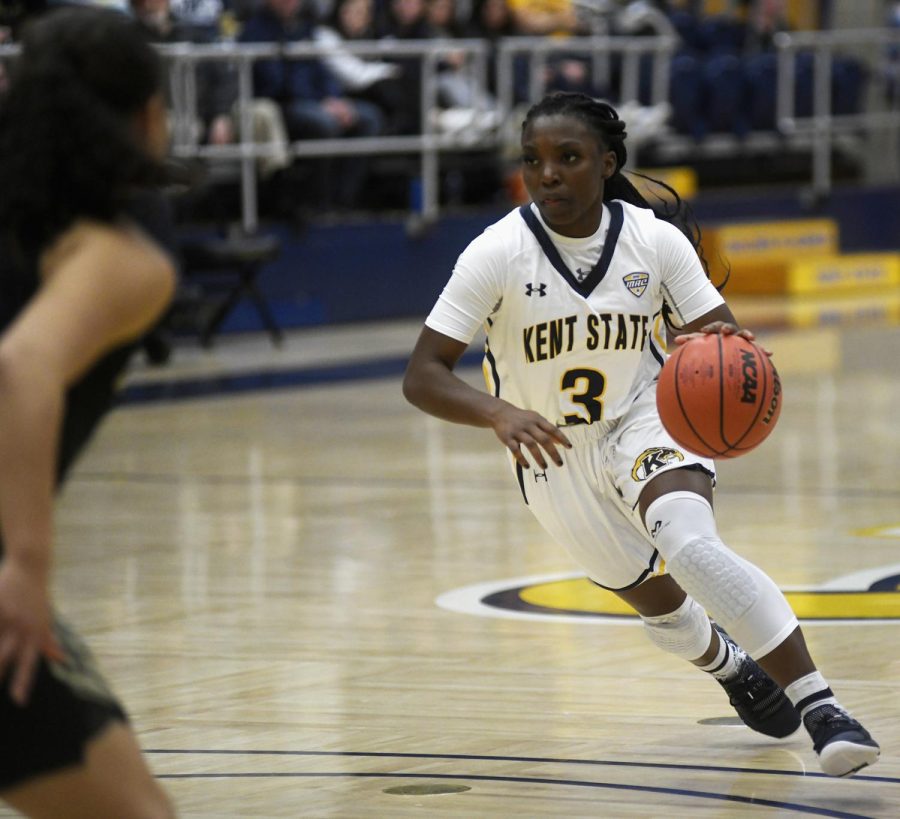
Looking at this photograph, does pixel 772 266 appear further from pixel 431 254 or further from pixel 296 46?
pixel 296 46

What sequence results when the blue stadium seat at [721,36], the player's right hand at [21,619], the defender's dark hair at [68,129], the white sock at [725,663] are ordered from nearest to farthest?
1. the player's right hand at [21,619]
2. the defender's dark hair at [68,129]
3. the white sock at [725,663]
4. the blue stadium seat at [721,36]

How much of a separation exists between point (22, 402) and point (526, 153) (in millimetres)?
2652

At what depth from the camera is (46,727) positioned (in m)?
2.60

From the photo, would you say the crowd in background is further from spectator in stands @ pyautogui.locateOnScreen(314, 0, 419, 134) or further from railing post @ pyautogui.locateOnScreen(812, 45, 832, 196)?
railing post @ pyautogui.locateOnScreen(812, 45, 832, 196)

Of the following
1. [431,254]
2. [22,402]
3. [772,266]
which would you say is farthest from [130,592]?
[772,266]

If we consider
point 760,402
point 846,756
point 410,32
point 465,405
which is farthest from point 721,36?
point 846,756

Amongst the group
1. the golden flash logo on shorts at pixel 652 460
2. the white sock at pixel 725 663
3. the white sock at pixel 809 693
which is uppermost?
the golden flash logo on shorts at pixel 652 460

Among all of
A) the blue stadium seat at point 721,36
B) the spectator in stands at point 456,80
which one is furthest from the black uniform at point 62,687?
the blue stadium seat at point 721,36

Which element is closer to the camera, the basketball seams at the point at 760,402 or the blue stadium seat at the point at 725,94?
the basketball seams at the point at 760,402

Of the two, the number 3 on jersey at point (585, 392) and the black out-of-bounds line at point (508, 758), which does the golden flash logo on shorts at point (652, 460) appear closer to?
the number 3 on jersey at point (585, 392)

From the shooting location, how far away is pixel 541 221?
4984 millimetres

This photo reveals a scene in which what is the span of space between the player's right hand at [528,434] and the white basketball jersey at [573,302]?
444 millimetres

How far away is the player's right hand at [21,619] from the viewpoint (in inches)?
98.5

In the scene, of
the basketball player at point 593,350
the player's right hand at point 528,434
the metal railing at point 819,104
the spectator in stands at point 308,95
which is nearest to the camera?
the player's right hand at point 528,434
